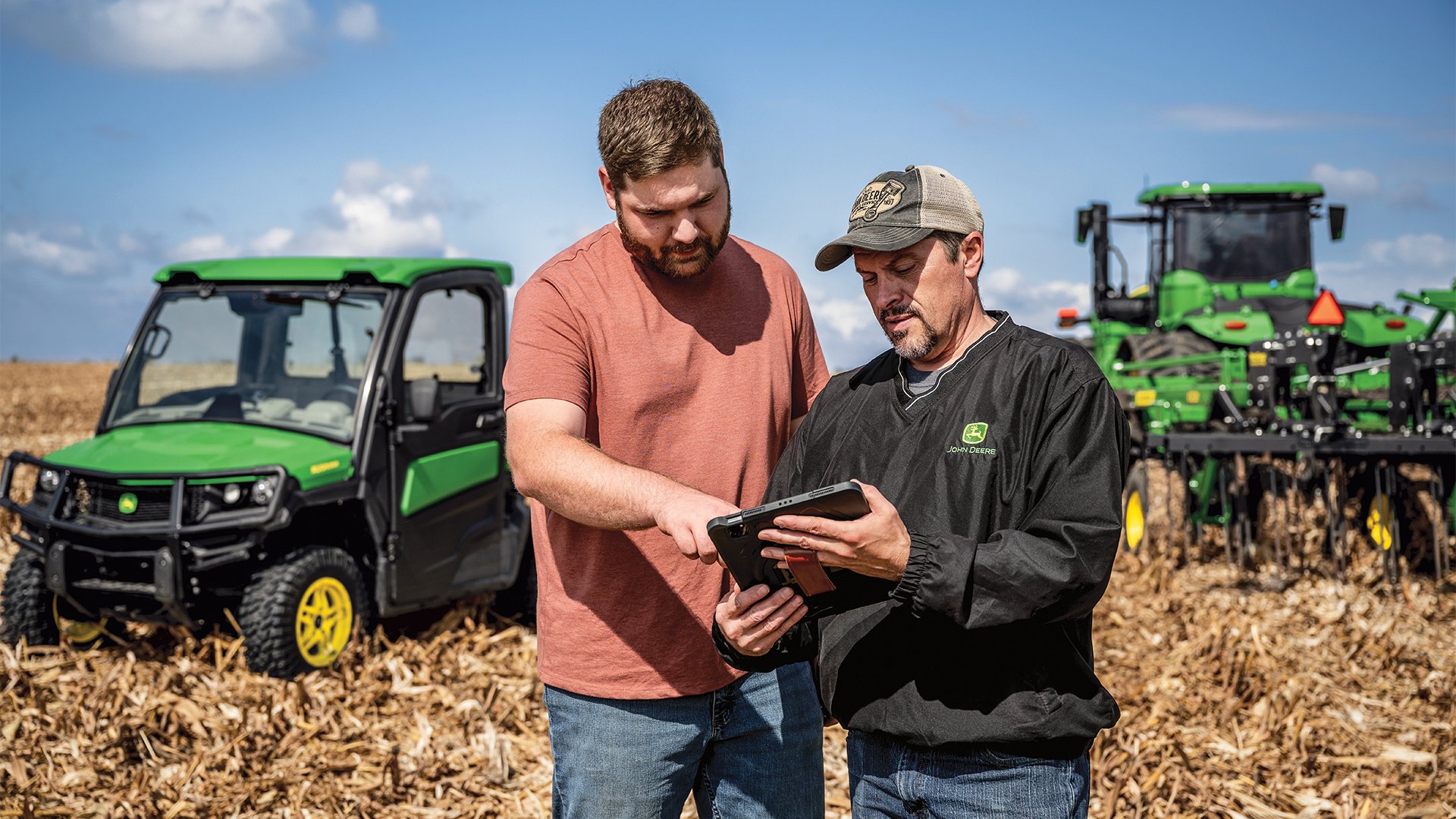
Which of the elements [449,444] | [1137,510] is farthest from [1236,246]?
[449,444]

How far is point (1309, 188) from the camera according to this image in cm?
1180

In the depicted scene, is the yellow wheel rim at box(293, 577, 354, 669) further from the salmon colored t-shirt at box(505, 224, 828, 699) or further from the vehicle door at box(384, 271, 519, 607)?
the salmon colored t-shirt at box(505, 224, 828, 699)

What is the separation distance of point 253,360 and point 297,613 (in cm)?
168

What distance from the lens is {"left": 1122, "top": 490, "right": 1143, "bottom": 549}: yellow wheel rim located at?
9789 mm

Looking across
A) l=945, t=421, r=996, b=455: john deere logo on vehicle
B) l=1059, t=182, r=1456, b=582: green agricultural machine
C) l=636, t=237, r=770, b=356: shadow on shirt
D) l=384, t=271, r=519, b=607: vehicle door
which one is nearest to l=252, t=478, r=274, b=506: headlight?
l=384, t=271, r=519, b=607: vehicle door

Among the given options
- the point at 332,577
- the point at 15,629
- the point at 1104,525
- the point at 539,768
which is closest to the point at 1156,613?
the point at 539,768

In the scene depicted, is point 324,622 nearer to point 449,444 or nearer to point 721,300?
point 449,444

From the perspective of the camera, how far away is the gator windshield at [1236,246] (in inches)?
468

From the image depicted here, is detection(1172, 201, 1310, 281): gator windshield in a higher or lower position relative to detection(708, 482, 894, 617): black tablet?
higher

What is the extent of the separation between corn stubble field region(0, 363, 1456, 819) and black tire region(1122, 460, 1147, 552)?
175 centimetres

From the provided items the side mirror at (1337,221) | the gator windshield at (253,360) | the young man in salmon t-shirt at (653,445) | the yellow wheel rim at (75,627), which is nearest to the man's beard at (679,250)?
the young man in salmon t-shirt at (653,445)

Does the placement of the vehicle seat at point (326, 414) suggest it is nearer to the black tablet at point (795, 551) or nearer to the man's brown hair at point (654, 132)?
the man's brown hair at point (654, 132)

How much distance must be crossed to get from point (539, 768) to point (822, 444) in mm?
3146

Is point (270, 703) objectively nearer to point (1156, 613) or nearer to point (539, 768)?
point (539, 768)
